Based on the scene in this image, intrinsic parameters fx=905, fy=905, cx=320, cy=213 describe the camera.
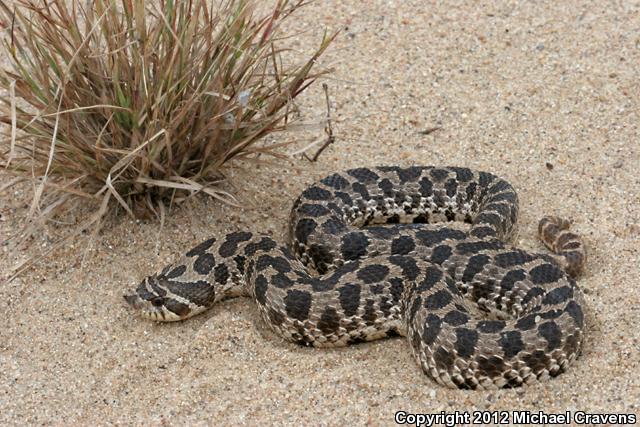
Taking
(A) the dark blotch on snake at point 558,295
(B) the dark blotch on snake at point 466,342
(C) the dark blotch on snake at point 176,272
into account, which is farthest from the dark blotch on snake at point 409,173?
(B) the dark blotch on snake at point 466,342

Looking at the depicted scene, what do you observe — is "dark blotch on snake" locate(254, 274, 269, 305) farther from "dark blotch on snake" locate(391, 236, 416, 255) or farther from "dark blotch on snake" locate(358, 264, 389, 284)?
"dark blotch on snake" locate(391, 236, 416, 255)

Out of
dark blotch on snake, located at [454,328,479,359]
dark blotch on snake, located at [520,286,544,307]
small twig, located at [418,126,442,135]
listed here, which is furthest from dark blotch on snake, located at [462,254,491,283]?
small twig, located at [418,126,442,135]

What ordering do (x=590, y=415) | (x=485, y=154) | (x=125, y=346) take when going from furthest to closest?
(x=485, y=154) → (x=125, y=346) → (x=590, y=415)

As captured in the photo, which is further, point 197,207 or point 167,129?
point 197,207

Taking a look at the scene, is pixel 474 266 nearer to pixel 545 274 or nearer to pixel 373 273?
pixel 545 274

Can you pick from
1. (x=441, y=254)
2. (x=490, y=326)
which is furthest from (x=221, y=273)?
(x=490, y=326)

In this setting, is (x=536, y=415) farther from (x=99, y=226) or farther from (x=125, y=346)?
(x=99, y=226)

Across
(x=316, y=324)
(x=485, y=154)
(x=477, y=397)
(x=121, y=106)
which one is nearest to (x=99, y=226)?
(x=121, y=106)
